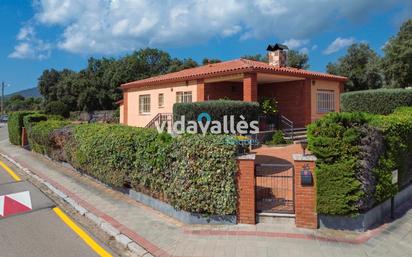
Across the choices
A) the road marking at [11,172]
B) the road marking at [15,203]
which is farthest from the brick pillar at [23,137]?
the road marking at [15,203]

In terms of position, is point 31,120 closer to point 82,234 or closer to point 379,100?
point 82,234

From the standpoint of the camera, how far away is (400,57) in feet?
104

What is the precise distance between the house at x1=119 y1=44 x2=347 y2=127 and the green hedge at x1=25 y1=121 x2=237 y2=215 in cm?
958

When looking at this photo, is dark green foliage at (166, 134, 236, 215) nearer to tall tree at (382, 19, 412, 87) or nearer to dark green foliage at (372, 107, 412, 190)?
dark green foliage at (372, 107, 412, 190)

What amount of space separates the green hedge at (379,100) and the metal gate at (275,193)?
10.5 meters

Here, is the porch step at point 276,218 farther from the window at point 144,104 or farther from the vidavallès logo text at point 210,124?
the window at point 144,104

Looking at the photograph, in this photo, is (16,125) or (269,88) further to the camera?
(269,88)

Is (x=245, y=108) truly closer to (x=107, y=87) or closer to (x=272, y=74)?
(x=272, y=74)

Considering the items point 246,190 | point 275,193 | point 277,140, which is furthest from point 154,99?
point 246,190

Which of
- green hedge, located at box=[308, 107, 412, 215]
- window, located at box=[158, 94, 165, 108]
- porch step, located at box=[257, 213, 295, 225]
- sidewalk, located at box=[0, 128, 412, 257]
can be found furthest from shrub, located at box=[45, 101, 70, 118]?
green hedge, located at box=[308, 107, 412, 215]

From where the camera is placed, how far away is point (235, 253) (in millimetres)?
5035

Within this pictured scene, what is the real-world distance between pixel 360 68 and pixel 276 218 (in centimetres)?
3914

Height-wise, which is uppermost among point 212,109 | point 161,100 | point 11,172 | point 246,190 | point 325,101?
point 161,100

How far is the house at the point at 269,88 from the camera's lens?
18234 mm
